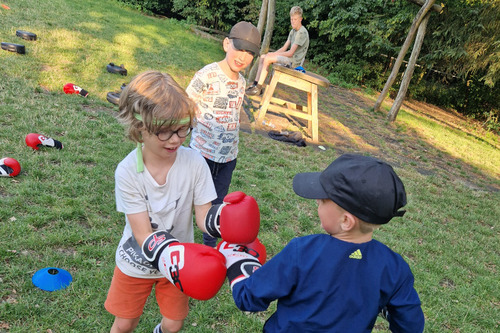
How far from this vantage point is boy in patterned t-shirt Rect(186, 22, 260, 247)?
3012 mm

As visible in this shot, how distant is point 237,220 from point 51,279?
1.64 meters

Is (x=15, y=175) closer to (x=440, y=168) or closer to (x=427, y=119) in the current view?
(x=440, y=168)

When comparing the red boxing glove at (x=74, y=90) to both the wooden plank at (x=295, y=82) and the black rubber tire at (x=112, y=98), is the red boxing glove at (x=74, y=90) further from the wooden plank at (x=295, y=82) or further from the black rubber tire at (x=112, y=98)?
the wooden plank at (x=295, y=82)

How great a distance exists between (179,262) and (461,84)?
17.3m

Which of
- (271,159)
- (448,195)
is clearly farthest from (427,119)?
(271,159)

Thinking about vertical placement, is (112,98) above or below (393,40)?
below

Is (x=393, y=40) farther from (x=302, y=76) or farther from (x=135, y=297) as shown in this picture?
(x=135, y=297)

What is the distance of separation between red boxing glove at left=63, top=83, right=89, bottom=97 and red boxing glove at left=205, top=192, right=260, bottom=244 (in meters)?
5.03

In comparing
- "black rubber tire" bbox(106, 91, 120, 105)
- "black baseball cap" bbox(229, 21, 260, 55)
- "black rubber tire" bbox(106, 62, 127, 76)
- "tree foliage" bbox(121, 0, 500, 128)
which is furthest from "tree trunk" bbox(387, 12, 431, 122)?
"black baseball cap" bbox(229, 21, 260, 55)

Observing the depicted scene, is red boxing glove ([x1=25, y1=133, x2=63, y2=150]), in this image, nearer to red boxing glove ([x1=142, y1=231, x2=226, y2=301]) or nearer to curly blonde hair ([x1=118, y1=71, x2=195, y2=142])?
curly blonde hair ([x1=118, y1=71, x2=195, y2=142])

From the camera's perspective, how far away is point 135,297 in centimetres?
188

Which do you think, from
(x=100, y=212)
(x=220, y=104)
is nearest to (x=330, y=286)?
(x=220, y=104)

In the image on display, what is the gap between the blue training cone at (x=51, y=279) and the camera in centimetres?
249

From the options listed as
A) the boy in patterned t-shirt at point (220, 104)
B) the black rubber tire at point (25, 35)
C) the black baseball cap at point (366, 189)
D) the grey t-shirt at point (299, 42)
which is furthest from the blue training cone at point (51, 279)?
the black rubber tire at point (25, 35)
